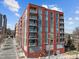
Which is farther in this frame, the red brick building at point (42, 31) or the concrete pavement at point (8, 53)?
the concrete pavement at point (8, 53)

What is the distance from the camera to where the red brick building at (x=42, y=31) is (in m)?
40.2

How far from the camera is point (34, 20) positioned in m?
41.2

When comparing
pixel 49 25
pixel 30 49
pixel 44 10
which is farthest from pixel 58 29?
pixel 30 49

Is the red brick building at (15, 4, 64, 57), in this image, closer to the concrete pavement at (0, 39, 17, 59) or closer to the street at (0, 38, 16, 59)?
the concrete pavement at (0, 39, 17, 59)

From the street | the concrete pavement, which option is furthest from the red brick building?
the street

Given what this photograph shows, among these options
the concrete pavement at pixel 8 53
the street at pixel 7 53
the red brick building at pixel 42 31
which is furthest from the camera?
the street at pixel 7 53

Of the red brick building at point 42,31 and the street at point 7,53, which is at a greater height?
the red brick building at point 42,31

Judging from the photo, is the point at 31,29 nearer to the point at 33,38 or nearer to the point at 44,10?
the point at 33,38

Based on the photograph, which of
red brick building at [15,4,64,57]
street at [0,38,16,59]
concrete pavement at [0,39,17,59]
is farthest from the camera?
street at [0,38,16,59]

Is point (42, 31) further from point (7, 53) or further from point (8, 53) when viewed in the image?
point (7, 53)

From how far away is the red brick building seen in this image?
132 ft

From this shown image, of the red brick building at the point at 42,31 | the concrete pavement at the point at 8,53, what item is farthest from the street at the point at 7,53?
the red brick building at the point at 42,31

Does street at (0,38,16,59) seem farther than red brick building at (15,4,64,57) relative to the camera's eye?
Yes

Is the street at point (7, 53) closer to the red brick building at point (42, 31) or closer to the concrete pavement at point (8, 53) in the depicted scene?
the concrete pavement at point (8, 53)
